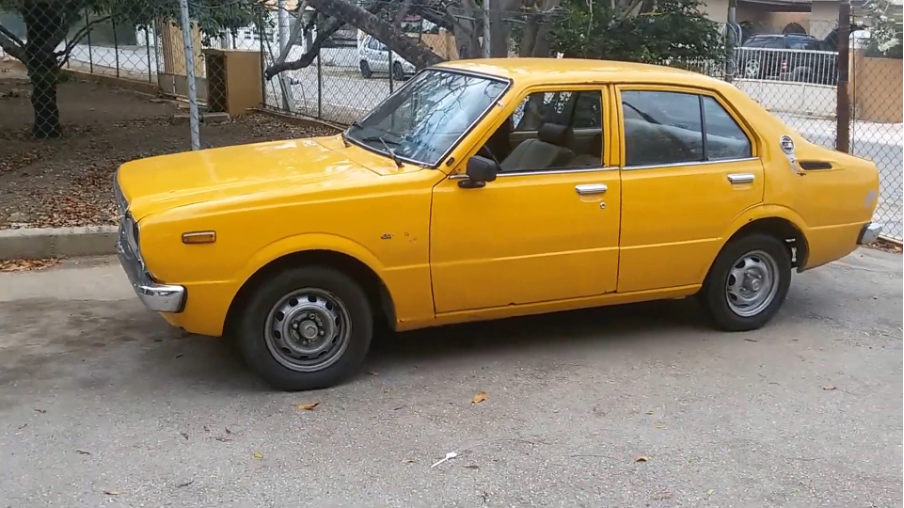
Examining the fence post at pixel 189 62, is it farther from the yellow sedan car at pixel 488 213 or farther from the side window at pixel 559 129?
the side window at pixel 559 129

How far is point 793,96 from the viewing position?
42.9 feet

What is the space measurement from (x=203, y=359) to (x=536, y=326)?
7.03 feet

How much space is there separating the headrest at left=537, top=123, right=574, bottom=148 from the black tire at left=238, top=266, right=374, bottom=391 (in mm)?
1427

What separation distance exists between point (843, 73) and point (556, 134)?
4.18 metres

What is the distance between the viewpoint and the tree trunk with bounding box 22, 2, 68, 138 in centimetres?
1023

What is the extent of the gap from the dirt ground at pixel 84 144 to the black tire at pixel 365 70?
1155 mm

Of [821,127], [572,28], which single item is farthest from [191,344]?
[821,127]

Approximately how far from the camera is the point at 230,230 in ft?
14.9

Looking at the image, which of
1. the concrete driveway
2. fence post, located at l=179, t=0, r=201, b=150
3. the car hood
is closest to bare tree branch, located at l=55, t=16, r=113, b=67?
fence post, located at l=179, t=0, r=201, b=150

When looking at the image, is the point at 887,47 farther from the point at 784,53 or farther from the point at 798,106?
the point at 784,53

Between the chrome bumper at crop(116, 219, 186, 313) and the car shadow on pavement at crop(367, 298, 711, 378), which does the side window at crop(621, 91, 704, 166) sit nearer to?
the car shadow on pavement at crop(367, 298, 711, 378)

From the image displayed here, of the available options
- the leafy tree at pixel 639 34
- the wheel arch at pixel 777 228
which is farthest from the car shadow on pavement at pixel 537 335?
the leafy tree at pixel 639 34

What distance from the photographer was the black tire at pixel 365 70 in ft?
43.0

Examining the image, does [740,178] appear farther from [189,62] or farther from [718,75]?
[718,75]
